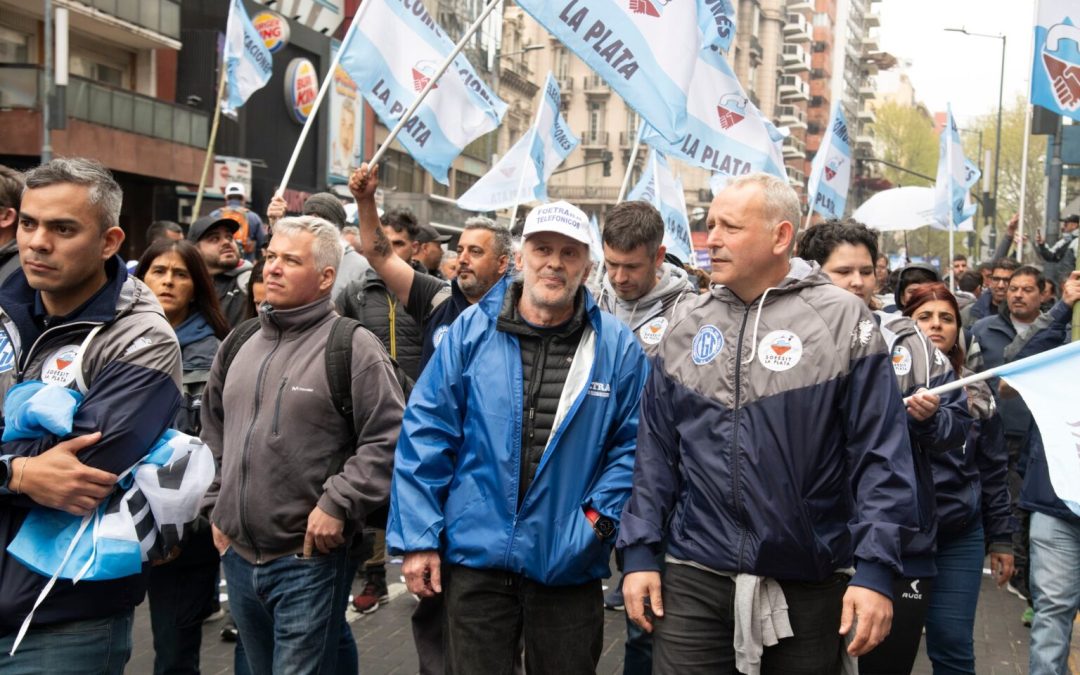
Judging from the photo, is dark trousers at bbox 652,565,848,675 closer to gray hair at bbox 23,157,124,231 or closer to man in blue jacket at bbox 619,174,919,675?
man in blue jacket at bbox 619,174,919,675

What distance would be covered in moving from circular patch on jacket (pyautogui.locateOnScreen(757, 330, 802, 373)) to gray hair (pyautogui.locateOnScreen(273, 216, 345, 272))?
5.76 feet

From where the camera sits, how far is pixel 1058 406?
11.1ft

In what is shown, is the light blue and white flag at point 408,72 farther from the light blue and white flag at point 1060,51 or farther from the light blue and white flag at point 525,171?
the light blue and white flag at point 1060,51

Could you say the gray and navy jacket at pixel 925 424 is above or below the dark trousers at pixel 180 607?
above

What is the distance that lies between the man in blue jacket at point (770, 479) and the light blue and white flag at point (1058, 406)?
44 centimetres

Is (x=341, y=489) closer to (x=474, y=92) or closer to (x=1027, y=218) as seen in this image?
(x=474, y=92)

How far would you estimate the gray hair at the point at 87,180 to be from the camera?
3.24 meters

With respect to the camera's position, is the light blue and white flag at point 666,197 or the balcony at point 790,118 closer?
the light blue and white flag at point 666,197

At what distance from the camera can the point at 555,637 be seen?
385 cm

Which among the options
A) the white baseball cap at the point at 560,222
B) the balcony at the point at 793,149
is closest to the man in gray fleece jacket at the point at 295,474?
the white baseball cap at the point at 560,222

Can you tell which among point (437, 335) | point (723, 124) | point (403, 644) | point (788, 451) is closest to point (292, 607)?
point (788, 451)

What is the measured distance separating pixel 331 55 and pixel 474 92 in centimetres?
2884

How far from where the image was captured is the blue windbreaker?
3756 millimetres

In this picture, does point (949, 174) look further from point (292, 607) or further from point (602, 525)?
point (292, 607)
